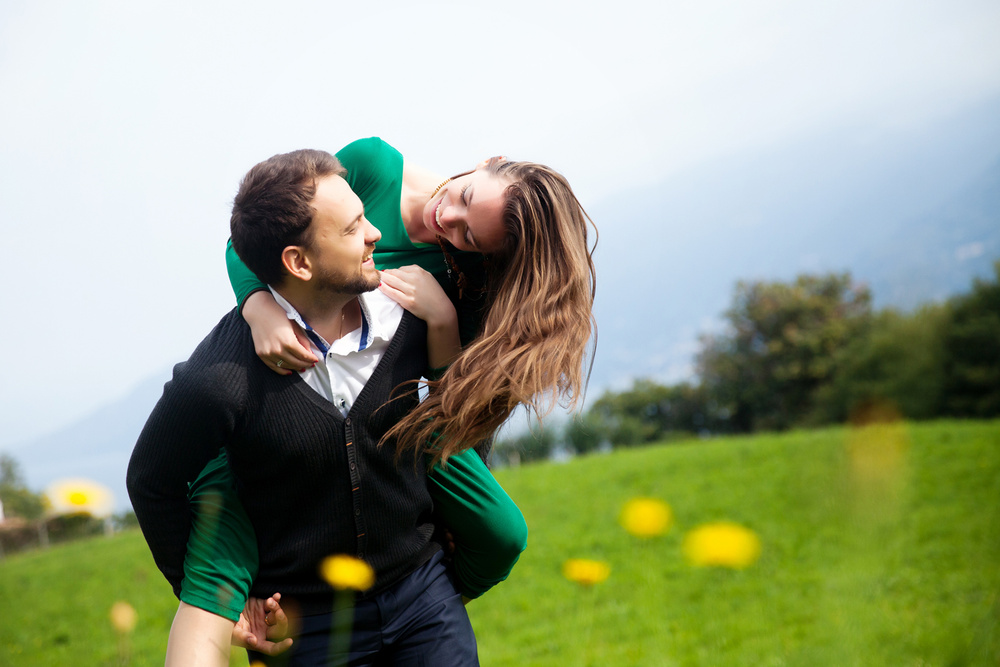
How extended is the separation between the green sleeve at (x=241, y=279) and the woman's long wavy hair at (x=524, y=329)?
473 mm

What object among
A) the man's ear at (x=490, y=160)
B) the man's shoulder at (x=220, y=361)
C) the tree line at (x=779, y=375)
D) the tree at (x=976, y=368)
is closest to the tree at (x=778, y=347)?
the tree line at (x=779, y=375)

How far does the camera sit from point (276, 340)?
1549 millimetres

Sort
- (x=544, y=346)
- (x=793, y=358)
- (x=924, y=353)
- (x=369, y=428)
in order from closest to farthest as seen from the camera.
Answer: (x=924, y=353) < (x=369, y=428) < (x=544, y=346) < (x=793, y=358)

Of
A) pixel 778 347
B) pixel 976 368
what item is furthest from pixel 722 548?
pixel 778 347

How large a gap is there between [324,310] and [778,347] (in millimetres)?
35226

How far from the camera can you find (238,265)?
1.80m

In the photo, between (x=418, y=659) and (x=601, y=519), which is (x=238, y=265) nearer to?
(x=418, y=659)

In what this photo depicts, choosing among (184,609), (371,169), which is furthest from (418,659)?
(371,169)

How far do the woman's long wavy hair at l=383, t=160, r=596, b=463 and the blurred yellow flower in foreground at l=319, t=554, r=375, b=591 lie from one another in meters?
0.29

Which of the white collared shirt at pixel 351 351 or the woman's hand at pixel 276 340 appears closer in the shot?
the woman's hand at pixel 276 340

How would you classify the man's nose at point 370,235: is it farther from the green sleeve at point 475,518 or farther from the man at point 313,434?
the green sleeve at point 475,518

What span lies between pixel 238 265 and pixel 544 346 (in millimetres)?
794

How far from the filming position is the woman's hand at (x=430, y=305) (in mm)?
1776

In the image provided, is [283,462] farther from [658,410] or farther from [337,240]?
[658,410]
